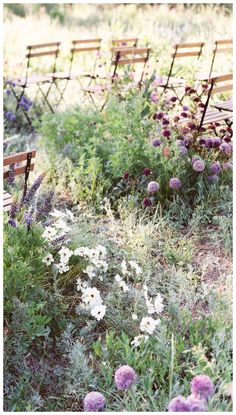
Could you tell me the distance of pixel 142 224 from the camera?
13.6ft

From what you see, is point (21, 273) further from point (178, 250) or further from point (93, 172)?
point (93, 172)

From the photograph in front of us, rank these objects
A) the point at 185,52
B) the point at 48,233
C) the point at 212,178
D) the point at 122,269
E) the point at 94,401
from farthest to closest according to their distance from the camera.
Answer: the point at 185,52 < the point at 212,178 < the point at 122,269 < the point at 48,233 < the point at 94,401

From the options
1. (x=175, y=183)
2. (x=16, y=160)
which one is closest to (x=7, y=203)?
(x=16, y=160)

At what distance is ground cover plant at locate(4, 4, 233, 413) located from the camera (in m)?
2.91

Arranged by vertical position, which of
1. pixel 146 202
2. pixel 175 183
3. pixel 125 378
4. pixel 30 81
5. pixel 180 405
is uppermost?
pixel 180 405

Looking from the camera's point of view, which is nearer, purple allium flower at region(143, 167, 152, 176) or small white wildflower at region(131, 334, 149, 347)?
small white wildflower at region(131, 334, 149, 347)

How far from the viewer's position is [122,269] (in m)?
3.62

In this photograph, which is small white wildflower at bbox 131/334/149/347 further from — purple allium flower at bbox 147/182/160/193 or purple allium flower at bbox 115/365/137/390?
purple allium flower at bbox 147/182/160/193

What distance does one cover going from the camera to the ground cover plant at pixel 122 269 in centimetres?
291

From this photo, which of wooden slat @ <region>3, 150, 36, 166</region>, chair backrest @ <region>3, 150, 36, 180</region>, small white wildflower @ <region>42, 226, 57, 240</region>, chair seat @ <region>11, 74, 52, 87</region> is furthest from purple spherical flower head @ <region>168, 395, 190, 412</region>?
chair seat @ <region>11, 74, 52, 87</region>

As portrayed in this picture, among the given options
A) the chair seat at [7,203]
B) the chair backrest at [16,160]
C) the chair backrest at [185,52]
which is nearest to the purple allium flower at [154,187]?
the chair backrest at [16,160]

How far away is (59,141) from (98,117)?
0.41 meters

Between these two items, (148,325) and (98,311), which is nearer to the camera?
(148,325)

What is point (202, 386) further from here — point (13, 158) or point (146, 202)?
point (146, 202)
